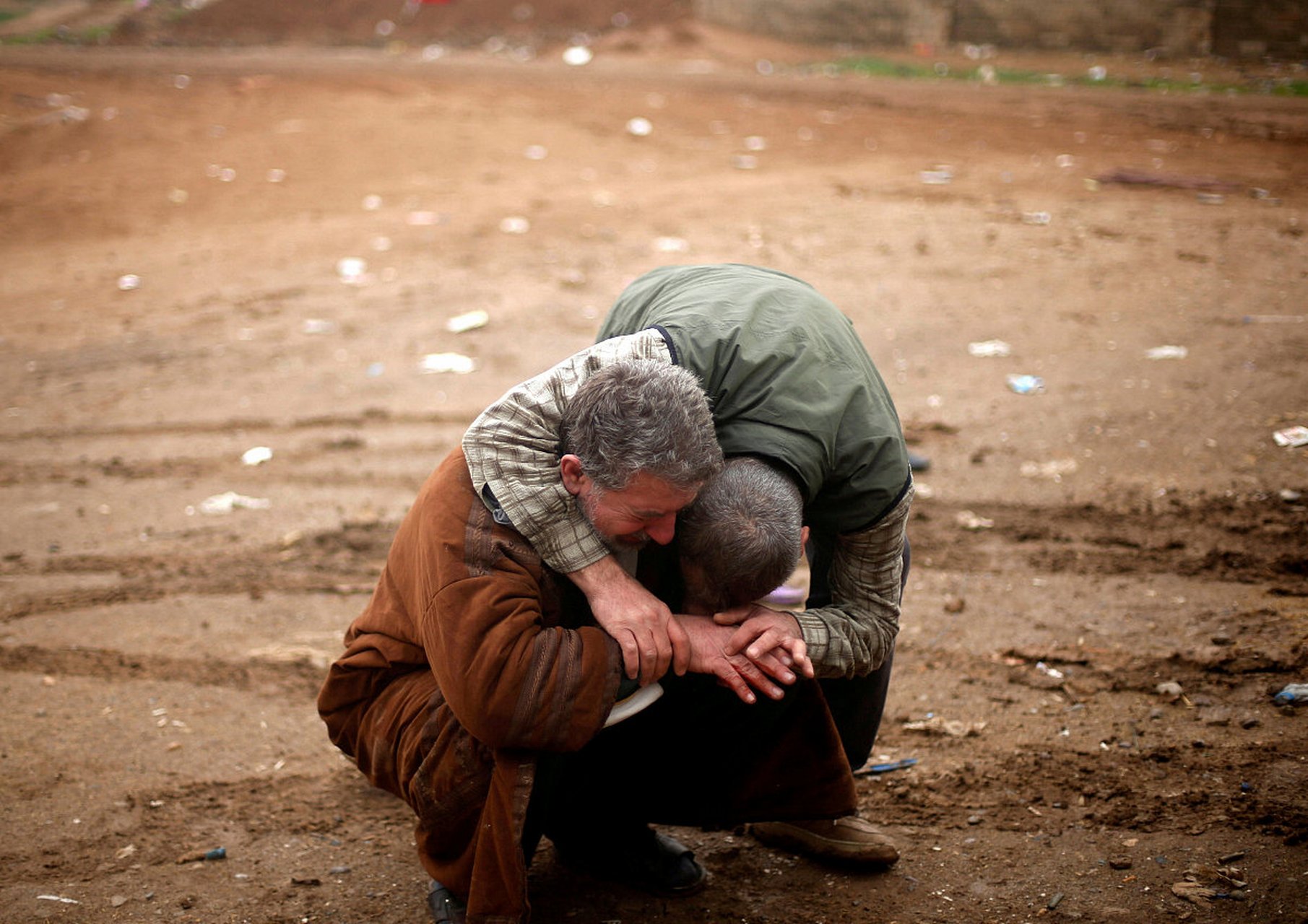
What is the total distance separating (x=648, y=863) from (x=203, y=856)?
1.10 meters

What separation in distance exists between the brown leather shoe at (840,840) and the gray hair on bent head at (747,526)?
736 mm

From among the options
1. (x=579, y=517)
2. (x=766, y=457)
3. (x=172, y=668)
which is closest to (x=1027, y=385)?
(x=766, y=457)

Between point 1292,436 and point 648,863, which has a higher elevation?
point 1292,436

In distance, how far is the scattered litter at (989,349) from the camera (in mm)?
5207

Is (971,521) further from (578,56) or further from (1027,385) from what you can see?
(578,56)

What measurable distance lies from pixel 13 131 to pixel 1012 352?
935cm

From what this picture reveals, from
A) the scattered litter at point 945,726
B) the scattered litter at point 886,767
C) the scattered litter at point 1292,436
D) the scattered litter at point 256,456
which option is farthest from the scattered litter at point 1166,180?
the scattered litter at point 256,456

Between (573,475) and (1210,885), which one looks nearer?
(573,475)

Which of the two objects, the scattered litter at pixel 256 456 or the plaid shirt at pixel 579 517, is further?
the scattered litter at pixel 256 456

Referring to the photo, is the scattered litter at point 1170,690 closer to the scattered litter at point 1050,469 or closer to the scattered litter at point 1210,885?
the scattered litter at point 1210,885

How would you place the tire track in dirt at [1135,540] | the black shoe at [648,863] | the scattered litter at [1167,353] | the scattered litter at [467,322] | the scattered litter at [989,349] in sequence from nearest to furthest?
the black shoe at [648,863], the tire track in dirt at [1135,540], the scattered litter at [1167,353], the scattered litter at [989,349], the scattered litter at [467,322]

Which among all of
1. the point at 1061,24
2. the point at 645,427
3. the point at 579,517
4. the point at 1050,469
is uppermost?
the point at 1061,24

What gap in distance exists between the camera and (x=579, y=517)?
83.7 inches

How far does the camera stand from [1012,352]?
519 cm
